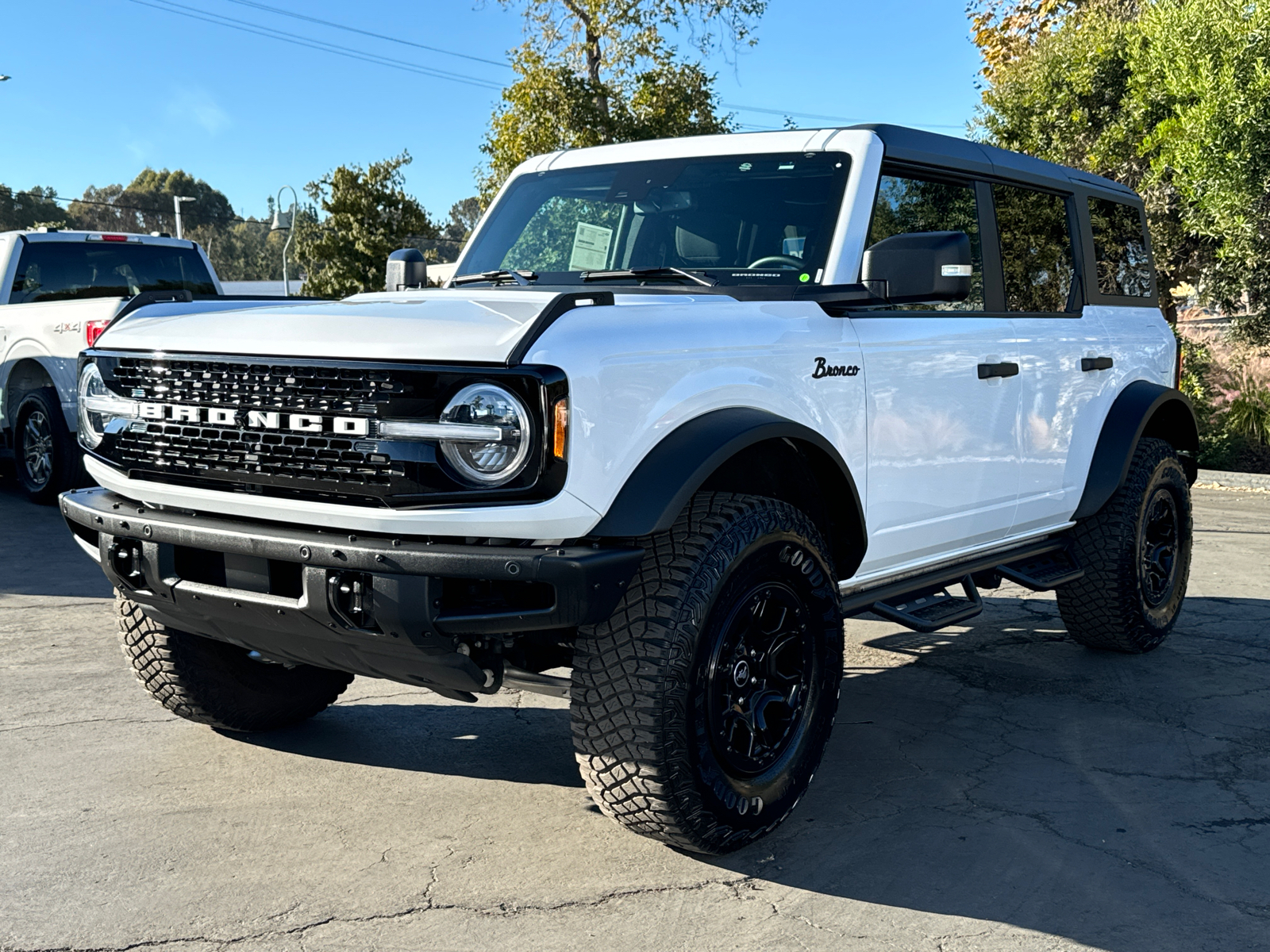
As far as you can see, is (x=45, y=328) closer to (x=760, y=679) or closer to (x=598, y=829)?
(x=598, y=829)

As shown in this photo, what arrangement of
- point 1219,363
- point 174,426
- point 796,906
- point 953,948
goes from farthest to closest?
point 1219,363 < point 174,426 < point 796,906 < point 953,948

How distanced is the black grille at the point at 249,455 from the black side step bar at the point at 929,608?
1.87m

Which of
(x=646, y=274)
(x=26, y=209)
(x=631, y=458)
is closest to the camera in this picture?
(x=631, y=458)

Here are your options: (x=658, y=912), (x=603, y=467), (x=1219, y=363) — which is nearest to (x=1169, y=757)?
(x=658, y=912)

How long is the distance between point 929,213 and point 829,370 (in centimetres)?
116

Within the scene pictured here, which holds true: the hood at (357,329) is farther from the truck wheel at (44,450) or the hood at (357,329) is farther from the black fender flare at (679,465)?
the truck wheel at (44,450)

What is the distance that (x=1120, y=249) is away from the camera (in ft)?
19.7

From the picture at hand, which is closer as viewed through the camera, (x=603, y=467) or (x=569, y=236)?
(x=603, y=467)

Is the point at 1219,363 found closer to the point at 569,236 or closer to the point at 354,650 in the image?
the point at 569,236

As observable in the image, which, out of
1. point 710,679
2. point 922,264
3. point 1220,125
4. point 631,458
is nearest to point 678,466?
point 631,458

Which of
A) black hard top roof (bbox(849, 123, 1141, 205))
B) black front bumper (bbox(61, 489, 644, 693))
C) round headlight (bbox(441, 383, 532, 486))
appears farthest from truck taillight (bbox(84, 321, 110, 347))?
round headlight (bbox(441, 383, 532, 486))

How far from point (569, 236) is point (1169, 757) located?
2.81 metres

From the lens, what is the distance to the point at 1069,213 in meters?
5.60

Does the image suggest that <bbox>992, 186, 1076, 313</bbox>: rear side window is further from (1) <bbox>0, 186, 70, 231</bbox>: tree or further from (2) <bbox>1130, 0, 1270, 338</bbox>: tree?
(1) <bbox>0, 186, 70, 231</bbox>: tree
